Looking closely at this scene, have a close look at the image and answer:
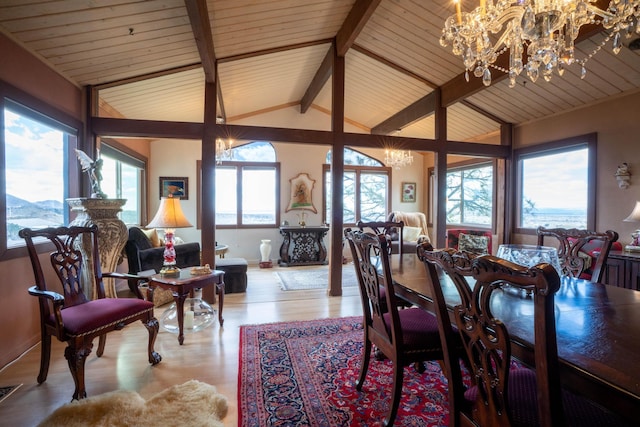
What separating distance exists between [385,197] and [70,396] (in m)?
6.52

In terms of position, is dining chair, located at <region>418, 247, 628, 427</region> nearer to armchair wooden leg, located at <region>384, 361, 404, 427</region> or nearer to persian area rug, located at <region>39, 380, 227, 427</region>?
armchair wooden leg, located at <region>384, 361, 404, 427</region>

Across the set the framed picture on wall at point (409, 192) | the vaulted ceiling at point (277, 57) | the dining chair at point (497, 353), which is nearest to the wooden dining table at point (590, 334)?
the dining chair at point (497, 353)

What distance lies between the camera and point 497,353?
95 cm

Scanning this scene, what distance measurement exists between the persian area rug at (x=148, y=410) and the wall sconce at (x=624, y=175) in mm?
4517

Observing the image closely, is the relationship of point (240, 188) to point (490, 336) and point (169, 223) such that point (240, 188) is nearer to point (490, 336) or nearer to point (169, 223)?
point (169, 223)

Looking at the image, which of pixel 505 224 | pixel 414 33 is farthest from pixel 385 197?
pixel 414 33

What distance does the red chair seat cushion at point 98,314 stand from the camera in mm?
1821

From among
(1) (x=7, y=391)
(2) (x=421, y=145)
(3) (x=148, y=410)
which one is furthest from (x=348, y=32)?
(1) (x=7, y=391)

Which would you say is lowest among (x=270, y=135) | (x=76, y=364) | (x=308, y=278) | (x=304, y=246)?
(x=308, y=278)

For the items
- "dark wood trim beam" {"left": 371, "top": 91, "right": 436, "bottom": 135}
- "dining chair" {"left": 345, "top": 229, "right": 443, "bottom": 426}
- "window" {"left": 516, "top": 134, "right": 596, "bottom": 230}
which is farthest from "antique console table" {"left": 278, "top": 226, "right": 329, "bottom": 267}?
"dining chair" {"left": 345, "top": 229, "right": 443, "bottom": 426}

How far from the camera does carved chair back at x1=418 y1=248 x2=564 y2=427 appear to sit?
2.43 feet

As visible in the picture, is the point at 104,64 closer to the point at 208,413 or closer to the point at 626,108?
the point at 208,413

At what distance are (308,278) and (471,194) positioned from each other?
3.70m

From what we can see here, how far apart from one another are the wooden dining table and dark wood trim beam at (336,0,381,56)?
280cm
